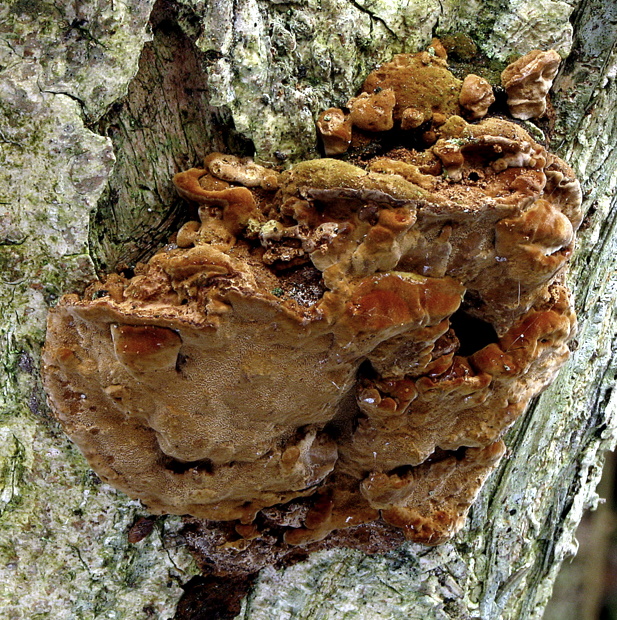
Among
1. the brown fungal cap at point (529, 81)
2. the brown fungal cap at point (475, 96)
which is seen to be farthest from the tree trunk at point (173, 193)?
the brown fungal cap at point (475, 96)

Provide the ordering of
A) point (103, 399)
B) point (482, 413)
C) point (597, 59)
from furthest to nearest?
point (597, 59) → point (482, 413) → point (103, 399)

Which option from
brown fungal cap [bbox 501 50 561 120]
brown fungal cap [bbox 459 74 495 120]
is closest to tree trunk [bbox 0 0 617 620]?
brown fungal cap [bbox 501 50 561 120]

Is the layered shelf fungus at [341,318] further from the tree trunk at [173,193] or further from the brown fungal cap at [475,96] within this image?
the tree trunk at [173,193]

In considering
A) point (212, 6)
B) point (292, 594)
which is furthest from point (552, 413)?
point (212, 6)

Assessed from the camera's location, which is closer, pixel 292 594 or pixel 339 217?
pixel 339 217

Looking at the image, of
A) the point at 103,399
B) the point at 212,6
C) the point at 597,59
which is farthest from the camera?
the point at 597,59

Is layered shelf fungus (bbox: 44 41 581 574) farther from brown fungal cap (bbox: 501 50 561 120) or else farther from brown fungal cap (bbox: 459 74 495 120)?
brown fungal cap (bbox: 501 50 561 120)

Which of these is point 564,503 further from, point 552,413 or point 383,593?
point 383,593

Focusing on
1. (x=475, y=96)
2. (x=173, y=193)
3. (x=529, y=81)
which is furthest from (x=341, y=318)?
(x=529, y=81)
